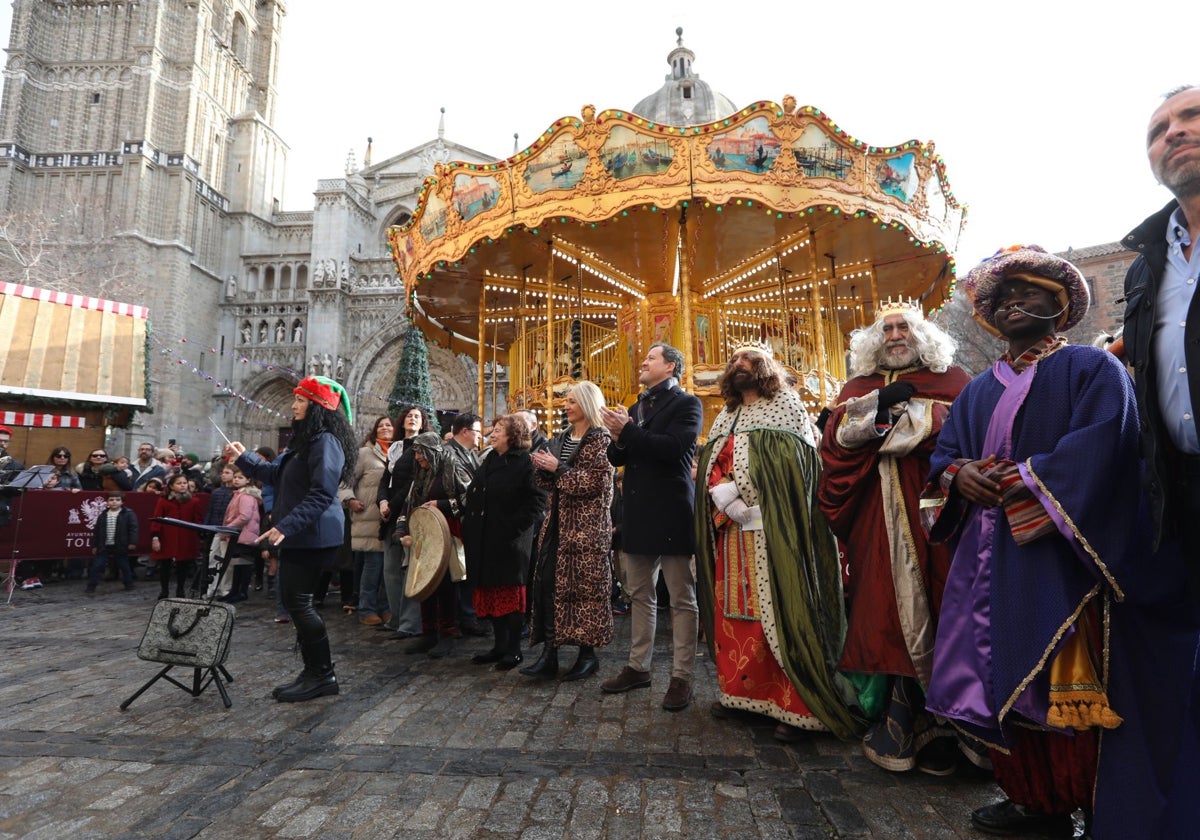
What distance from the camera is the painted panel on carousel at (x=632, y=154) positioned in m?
7.48

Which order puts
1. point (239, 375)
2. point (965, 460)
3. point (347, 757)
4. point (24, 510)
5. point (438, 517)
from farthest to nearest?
point (239, 375) < point (24, 510) < point (438, 517) < point (347, 757) < point (965, 460)

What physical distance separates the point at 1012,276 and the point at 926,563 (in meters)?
1.30

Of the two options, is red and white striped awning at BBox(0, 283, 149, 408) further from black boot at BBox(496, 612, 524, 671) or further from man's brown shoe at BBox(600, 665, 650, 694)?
man's brown shoe at BBox(600, 665, 650, 694)

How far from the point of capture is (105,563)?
8672 millimetres

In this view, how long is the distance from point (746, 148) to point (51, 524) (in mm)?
10270

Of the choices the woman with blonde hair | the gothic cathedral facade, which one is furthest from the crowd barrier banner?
the gothic cathedral facade

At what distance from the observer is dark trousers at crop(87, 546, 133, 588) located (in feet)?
27.3

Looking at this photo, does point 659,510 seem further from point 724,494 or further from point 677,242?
Answer: point 677,242

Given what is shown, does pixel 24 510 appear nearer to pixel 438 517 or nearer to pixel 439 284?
pixel 439 284

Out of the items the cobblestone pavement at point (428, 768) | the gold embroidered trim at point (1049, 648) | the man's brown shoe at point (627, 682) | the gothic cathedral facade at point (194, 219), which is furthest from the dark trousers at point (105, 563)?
the gothic cathedral facade at point (194, 219)

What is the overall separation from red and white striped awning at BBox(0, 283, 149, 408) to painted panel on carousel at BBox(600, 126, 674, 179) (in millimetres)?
10875

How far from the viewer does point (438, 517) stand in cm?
478

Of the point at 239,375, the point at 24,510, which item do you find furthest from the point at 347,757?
the point at 239,375

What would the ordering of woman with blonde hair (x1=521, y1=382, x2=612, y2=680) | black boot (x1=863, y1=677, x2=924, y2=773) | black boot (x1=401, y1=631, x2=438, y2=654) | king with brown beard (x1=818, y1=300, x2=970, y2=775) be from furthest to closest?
black boot (x1=401, y1=631, x2=438, y2=654)
woman with blonde hair (x1=521, y1=382, x2=612, y2=680)
king with brown beard (x1=818, y1=300, x2=970, y2=775)
black boot (x1=863, y1=677, x2=924, y2=773)
